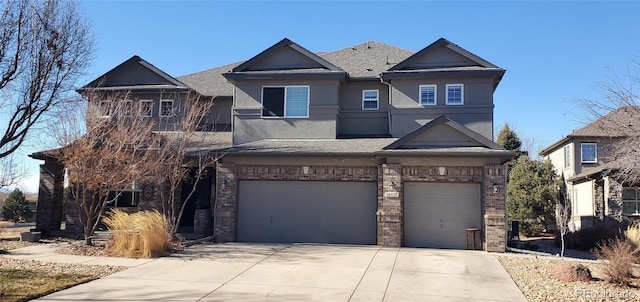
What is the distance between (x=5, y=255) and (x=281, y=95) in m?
10.7

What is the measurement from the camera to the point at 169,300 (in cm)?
846

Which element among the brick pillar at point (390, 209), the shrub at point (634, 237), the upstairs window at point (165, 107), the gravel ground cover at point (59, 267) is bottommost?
the gravel ground cover at point (59, 267)

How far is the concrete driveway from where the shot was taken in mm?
9000

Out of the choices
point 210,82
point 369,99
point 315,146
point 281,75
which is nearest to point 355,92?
point 369,99

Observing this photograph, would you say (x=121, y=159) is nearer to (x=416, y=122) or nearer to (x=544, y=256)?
(x=416, y=122)

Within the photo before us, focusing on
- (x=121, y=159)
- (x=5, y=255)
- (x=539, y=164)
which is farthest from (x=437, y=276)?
(x=539, y=164)

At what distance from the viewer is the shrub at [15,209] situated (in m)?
26.7

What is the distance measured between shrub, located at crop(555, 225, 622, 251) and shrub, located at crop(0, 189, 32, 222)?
27921 mm

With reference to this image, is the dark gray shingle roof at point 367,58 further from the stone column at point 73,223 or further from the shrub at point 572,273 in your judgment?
the stone column at point 73,223

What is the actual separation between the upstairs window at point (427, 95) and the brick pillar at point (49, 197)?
1447 centimetres

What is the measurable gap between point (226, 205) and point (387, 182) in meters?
5.85

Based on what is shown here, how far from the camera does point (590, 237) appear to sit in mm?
18828

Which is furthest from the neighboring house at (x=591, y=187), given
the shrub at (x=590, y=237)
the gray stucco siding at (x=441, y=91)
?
the gray stucco siding at (x=441, y=91)

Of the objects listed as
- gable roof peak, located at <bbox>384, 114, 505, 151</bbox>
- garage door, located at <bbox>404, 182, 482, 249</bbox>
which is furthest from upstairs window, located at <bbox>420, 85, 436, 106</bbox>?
garage door, located at <bbox>404, 182, 482, 249</bbox>
